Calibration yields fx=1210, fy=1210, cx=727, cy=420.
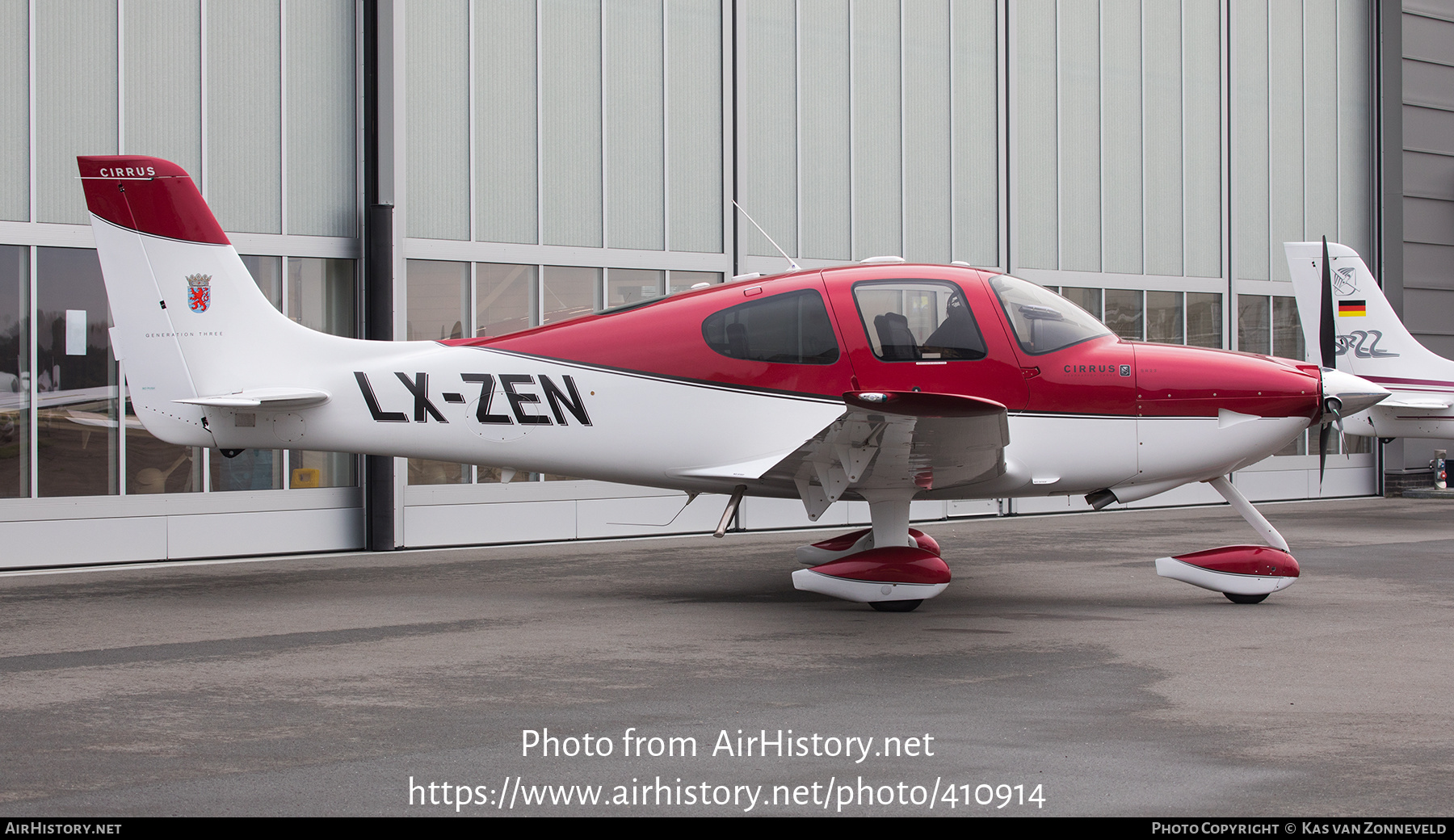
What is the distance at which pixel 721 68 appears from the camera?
52.3ft

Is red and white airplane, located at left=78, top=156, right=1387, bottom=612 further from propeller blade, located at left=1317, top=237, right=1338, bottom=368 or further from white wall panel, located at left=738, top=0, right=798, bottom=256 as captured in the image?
white wall panel, located at left=738, top=0, right=798, bottom=256

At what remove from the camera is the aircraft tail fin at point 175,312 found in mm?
8969

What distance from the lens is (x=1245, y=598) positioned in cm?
884

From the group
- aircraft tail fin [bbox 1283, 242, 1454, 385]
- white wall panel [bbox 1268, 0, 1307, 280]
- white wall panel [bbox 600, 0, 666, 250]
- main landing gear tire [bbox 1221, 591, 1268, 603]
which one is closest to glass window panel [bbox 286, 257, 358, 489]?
white wall panel [bbox 600, 0, 666, 250]

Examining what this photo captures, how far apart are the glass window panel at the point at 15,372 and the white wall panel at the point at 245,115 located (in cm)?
197

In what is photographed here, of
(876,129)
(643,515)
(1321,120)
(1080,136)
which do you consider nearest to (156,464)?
(643,515)

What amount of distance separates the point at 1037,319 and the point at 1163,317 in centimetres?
1236

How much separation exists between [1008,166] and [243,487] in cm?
1176

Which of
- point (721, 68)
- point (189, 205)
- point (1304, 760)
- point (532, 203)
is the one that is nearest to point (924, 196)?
point (721, 68)

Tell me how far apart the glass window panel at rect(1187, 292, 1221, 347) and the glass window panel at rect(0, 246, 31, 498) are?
1690cm

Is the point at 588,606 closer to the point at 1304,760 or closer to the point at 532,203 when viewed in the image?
the point at 1304,760

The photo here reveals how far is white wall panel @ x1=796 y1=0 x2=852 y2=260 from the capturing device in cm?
1652

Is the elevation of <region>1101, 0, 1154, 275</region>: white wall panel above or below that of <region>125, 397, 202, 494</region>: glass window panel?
above

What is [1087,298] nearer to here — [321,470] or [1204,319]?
[1204,319]
